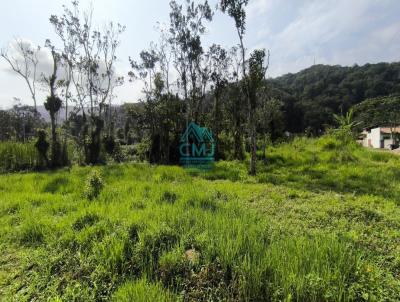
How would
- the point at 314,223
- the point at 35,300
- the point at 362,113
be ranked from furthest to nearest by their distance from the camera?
the point at 362,113
the point at 314,223
the point at 35,300

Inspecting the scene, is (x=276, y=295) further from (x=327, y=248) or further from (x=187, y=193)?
(x=187, y=193)

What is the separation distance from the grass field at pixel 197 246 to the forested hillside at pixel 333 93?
31249 mm

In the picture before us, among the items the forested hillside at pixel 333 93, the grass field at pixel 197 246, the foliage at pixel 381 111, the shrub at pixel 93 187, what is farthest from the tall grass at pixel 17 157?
the foliage at pixel 381 111

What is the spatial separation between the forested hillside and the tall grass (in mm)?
28990

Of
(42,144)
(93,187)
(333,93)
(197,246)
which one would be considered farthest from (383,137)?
(197,246)

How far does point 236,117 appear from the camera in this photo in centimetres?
1488

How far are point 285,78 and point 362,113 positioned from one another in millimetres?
16016

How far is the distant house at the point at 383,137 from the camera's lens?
38.5 meters

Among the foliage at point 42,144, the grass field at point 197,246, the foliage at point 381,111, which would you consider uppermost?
the foliage at point 381,111

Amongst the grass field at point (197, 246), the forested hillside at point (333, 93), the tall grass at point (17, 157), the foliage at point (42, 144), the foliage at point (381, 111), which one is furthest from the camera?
the forested hillside at point (333, 93)

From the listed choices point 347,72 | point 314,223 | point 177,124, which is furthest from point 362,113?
point 314,223

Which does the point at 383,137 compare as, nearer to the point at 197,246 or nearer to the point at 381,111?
the point at 381,111

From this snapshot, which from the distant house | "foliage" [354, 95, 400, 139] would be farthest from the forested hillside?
the distant house

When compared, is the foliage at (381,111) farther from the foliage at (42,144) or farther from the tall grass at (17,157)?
the tall grass at (17,157)
